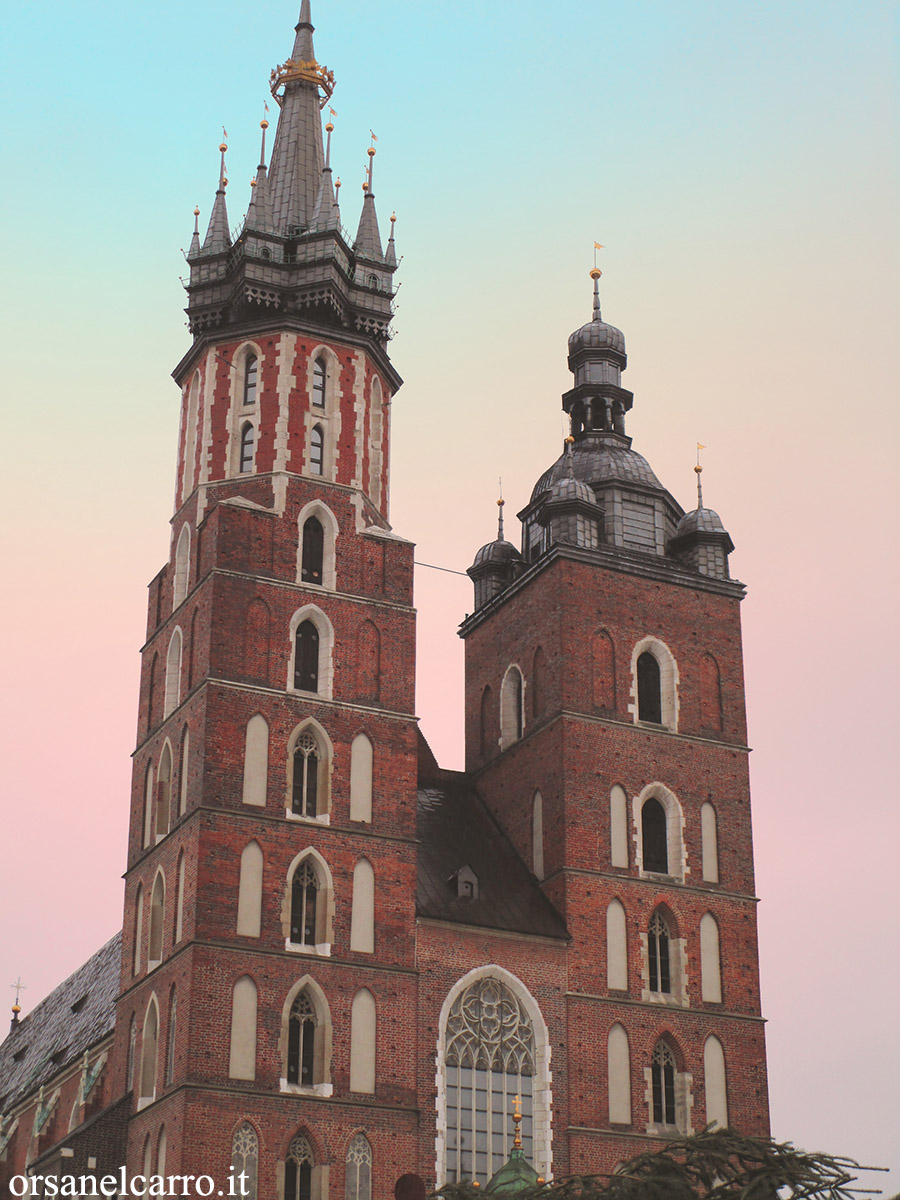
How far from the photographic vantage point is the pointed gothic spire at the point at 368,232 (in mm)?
51094

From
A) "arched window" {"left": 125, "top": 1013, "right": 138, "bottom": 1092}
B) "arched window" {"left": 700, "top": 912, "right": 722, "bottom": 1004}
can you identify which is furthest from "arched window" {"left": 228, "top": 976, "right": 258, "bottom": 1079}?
"arched window" {"left": 700, "top": 912, "right": 722, "bottom": 1004}

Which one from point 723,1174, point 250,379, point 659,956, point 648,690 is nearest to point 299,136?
point 250,379

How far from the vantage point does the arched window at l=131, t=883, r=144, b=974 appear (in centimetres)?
4400

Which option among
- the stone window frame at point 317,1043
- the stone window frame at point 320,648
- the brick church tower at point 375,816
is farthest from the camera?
the stone window frame at point 320,648

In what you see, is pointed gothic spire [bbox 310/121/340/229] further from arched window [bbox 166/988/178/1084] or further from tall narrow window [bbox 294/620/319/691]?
arched window [bbox 166/988/178/1084]

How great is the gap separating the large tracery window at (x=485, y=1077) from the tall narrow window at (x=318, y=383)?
50.7 ft

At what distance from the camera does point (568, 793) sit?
1837 inches

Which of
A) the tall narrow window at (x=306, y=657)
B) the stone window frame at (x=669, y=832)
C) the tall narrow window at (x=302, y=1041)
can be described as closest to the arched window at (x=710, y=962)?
the stone window frame at (x=669, y=832)

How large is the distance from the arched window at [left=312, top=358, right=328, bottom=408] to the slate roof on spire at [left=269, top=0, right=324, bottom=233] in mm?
4668

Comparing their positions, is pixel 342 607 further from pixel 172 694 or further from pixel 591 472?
pixel 591 472

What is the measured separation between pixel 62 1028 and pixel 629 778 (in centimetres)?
2341

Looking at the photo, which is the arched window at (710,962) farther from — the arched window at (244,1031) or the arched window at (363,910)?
the arched window at (244,1031)

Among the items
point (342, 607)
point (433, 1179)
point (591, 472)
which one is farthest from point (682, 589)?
point (433, 1179)

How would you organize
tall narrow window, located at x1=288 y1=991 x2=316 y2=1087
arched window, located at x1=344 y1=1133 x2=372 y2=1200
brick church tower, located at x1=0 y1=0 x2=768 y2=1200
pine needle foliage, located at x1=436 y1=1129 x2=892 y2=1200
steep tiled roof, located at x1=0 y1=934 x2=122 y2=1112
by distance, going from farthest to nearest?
steep tiled roof, located at x1=0 y1=934 x2=122 y2=1112
brick church tower, located at x1=0 y1=0 x2=768 y2=1200
tall narrow window, located at x1=288 y1=991 x2=316 y2=1087
arched window, located at x1=344 y1=1133 x2=372 y2=1200
pine needle foliage, located at x1=436 y1=1129 x2=892 y2=1200
